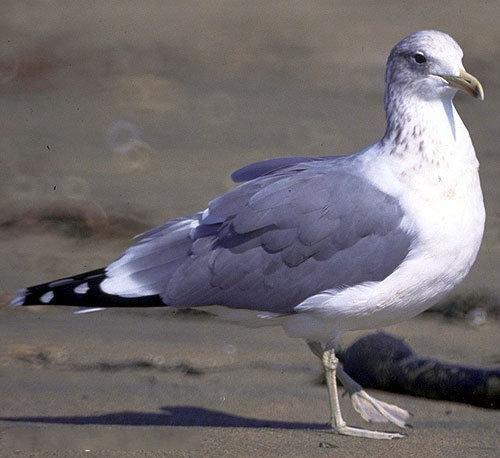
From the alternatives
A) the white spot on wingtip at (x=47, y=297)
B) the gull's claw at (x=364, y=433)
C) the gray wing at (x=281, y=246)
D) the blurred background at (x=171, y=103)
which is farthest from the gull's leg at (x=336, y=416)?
the blurred background at (x=171, y=103)

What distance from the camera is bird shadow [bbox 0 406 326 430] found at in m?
4.90

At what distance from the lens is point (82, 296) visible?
4.88 m

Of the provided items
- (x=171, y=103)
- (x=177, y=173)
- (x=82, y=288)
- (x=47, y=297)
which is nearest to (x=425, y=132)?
(x=82, y=288)

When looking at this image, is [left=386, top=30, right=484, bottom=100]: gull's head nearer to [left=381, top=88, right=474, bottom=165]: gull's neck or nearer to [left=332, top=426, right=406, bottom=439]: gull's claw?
[left=381, top=88, right=474, bottom=165]: gull's neck

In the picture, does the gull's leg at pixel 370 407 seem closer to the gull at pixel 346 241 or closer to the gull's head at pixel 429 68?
the gull at pixel 346 241

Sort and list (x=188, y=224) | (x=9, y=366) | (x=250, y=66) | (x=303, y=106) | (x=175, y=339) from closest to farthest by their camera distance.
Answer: (x=188, y=224) → (x=9, y=366) → (x=175, y=339) → (x=303, y=106) → (x=250, y=66)

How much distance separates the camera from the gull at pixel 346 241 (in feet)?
15.3

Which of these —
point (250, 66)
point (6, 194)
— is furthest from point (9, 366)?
point (250, 66)

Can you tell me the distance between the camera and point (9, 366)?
5.64m

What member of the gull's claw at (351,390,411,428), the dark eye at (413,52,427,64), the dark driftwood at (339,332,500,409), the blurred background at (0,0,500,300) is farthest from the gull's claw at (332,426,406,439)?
the blurred background at (0,0,500,300)

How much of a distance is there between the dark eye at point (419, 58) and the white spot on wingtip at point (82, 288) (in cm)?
134

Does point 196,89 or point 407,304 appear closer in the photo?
point 407,304

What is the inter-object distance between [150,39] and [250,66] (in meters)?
0.79

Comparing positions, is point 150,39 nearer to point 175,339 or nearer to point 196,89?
Result: point 196,89
